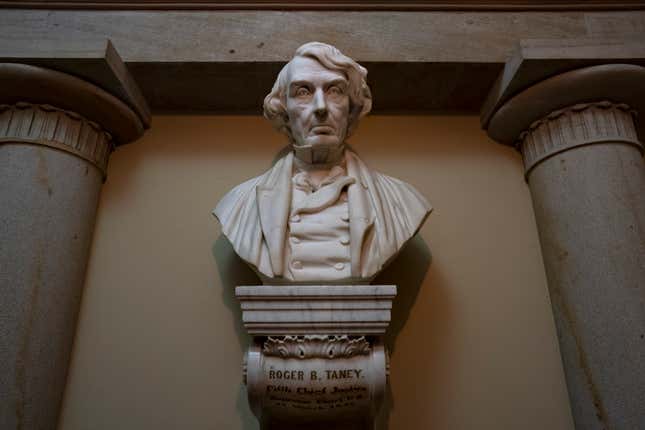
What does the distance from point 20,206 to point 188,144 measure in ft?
3.36

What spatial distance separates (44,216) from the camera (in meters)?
2.85

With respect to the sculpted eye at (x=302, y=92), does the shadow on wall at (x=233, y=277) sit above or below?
below

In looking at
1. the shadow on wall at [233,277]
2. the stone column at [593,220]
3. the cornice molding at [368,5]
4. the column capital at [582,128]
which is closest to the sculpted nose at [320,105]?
the shadow on wall at [233,277]

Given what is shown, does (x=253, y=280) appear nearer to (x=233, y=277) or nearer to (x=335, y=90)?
(x=233, y=277)

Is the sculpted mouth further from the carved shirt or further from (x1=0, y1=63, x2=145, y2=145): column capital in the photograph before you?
(x1=0, y1=63, x2=145, y2=145): column capital

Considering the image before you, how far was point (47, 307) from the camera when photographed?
273 centimetres

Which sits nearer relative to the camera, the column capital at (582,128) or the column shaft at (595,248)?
the column shaft at (595,248)

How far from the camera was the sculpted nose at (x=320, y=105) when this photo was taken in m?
2.54

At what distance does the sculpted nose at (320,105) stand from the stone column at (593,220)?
128 cm

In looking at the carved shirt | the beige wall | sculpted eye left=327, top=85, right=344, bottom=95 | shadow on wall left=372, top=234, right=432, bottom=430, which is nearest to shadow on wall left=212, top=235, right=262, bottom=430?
the beige wall

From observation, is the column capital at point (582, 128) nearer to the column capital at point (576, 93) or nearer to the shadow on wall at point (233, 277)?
the column capital at point (576, 93)

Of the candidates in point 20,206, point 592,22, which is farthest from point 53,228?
point 592,22

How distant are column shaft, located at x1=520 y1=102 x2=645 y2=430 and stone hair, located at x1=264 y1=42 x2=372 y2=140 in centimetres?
113

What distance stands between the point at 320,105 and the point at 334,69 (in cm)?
23
